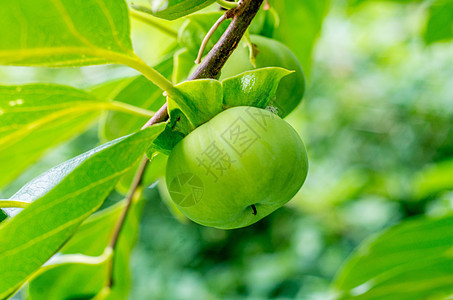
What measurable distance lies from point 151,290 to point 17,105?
100.0 inches

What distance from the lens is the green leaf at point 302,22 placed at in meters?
0.78

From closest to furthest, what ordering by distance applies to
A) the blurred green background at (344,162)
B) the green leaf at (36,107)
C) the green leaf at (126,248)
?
the green leaf at (36,107)
the green leaf at (126,248)
the blurred green background at (344,162)

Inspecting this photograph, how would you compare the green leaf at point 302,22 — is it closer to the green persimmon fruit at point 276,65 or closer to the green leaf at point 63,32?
the green persimmon fruit at point 276,65

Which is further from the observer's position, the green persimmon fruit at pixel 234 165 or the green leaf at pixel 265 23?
the green leaf at pixel 265 23

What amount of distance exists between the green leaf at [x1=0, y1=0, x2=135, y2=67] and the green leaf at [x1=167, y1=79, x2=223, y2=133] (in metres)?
0.07

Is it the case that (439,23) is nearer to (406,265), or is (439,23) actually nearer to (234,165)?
(406,265)

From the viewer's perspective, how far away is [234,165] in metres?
0.40

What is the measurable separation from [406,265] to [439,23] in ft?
1.69

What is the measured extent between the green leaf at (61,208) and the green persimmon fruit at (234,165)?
0.14 ft

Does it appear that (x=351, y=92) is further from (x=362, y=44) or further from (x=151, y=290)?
(x=151, y=290)

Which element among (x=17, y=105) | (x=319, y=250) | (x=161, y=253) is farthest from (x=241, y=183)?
(x=161, y=253)

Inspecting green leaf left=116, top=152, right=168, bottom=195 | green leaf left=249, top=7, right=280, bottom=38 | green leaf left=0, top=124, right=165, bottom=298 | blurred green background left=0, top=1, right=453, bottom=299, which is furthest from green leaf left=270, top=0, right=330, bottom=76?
blurred green background left=0, top=1, right=453, bottom=299

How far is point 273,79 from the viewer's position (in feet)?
1.46

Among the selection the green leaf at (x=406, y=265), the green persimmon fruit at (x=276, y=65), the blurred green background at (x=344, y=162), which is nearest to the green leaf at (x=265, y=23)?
the green persimmon fruit at (x=276, y=65)
